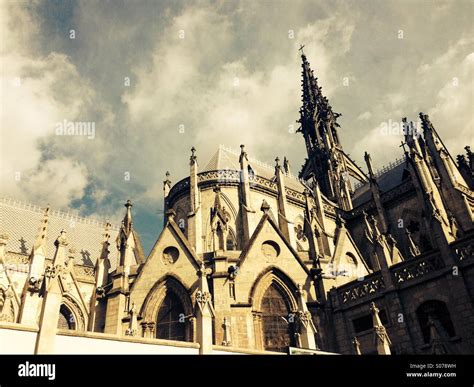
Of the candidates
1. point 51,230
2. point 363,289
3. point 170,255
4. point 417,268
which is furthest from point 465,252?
point 51,230

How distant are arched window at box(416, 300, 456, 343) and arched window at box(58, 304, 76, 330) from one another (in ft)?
54.4

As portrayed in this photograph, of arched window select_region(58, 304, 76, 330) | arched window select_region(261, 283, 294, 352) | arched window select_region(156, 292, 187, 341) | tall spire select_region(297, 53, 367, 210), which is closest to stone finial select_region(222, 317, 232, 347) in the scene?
arched window select_region(261, 283, 294, 352)

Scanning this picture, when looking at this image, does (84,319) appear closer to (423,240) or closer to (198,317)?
(198,317)

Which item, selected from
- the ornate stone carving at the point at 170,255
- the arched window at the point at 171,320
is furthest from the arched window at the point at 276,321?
the ornate stone carving at the point at 170,255

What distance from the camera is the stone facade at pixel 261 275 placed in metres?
12.9

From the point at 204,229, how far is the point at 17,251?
36.8ft

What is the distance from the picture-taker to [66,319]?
765 inches

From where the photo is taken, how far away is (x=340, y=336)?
15945mm

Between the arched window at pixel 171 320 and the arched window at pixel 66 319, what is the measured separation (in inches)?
230

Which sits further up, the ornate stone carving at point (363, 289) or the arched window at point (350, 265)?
the arched window at point (350, 265)

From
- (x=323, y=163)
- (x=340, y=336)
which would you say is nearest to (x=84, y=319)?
(x=340, y=336)

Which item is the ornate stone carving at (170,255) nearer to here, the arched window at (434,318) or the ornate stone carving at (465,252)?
the arched window at (434,318)

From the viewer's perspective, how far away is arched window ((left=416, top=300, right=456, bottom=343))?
12.9 metres

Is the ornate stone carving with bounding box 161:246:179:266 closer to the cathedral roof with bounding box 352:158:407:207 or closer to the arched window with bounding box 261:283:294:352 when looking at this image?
the arched window with bounding box 261:283:294:352
